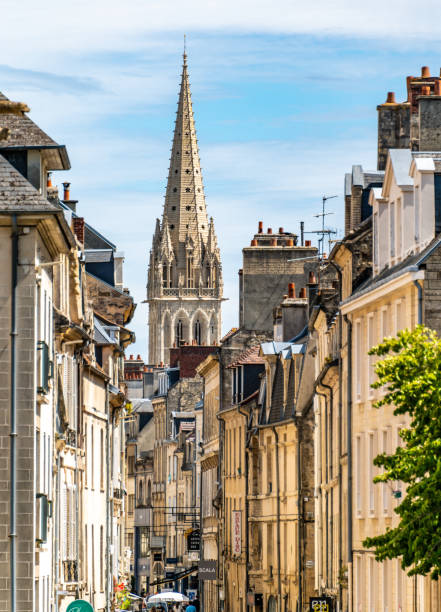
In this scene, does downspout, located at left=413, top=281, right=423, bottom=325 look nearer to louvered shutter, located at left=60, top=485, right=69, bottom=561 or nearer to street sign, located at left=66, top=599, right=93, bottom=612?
street sign, located at left=66, top=599, right=93, bottom=612

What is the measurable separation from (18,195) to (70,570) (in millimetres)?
15026

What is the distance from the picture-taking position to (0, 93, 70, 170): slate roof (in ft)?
102

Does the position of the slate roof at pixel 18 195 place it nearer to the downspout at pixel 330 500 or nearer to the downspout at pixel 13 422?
the downspout at pixel 13 422

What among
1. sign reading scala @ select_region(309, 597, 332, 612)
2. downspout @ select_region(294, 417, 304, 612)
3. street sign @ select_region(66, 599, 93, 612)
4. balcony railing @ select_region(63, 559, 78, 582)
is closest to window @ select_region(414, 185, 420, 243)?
street sign @ select_region(66, 599, 93, 612)

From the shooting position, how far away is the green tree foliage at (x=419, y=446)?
27.3 meters

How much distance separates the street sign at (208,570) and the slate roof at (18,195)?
4895 cm

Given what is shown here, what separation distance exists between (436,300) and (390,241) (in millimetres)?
5621

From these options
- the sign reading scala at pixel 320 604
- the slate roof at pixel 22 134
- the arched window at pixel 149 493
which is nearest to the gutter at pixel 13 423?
the slate roof at pixel 22 134

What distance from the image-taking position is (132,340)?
6325cm

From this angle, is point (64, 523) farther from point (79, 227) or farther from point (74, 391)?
point (79, 227)

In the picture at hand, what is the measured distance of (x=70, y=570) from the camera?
42.8 m

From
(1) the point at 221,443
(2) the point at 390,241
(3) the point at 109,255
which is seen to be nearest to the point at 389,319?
(2) the point at 390,241

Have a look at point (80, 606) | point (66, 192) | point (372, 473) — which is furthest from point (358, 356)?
point (66, 192)

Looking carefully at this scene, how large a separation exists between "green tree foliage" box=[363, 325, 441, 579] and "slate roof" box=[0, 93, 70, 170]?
23.4 ft
